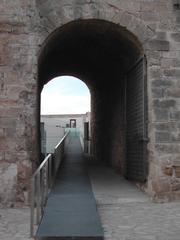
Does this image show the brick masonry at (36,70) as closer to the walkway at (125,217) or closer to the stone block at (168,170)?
the stone block at (168,170)

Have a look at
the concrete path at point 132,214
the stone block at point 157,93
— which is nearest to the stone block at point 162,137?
the stone block at point 157,93

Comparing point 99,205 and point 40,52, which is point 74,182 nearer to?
point 99,205

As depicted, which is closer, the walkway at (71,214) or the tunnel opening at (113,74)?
the walkway at (71,214)

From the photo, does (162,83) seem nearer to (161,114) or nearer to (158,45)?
(161,114)

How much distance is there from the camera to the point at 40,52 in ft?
26.1

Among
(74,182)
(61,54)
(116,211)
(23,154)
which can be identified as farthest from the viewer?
(61,54)

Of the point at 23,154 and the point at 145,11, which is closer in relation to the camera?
the point at 23,154

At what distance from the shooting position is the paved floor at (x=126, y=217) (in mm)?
5512

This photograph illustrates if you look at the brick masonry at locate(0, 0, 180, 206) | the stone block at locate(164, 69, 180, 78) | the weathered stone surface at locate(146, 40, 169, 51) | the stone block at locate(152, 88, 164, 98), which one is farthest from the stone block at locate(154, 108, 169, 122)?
the weathered stone surface at locate(146, 40, 169, 51)

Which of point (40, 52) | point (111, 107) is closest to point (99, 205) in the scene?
point (40, 52)

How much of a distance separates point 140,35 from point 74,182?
355 centimetres

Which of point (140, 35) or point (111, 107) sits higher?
point (140, 35)

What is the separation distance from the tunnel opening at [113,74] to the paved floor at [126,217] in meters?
0.69

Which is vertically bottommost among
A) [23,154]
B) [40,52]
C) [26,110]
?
[23,154]
